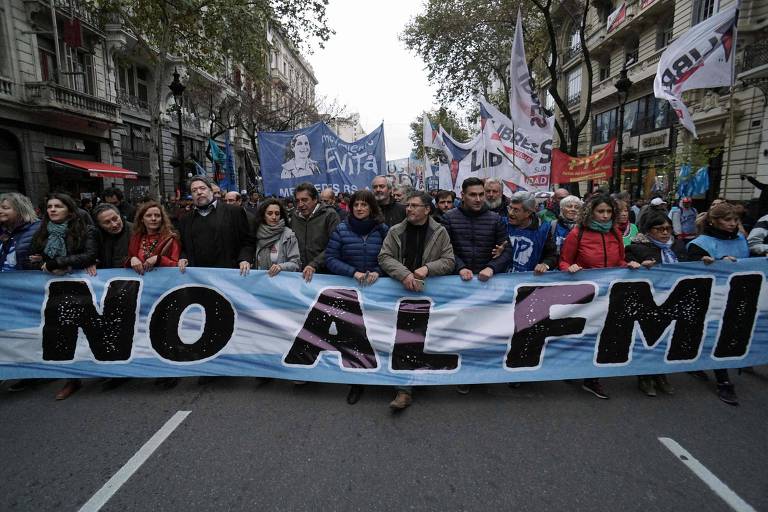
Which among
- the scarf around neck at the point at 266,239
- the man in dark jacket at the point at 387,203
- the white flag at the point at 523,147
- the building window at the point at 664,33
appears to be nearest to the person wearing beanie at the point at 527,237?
the man in dark jacket at the point at 387,203

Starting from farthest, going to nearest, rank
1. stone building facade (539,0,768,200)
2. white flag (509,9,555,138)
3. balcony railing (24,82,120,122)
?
balcony railing (24,82,120,122), stone building facade (539,0,768,200), white flag (509,9,555,138)

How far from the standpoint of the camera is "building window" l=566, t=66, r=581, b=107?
29.8 metres

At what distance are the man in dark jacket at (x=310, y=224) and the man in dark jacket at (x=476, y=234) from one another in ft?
4.19

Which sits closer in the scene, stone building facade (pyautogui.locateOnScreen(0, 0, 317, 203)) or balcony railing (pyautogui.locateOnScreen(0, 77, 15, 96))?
balcony railing (pyautogui.locateOnScreen(0, 77, 15, 96))

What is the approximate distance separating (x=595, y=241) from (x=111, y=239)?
14.7ft

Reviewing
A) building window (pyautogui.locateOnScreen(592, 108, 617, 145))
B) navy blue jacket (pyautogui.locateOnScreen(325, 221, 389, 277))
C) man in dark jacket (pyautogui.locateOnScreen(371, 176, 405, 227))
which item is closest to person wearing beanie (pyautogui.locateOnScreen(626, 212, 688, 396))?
navy blue jacket (pyautogui.locateOnScreen(325, 221, 389, 277))

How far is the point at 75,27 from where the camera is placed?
1588 centimetres

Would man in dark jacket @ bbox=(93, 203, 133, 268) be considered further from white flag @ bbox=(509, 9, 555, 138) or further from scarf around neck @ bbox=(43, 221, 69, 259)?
white flag @ bbox=(509, 9, 555, 138)

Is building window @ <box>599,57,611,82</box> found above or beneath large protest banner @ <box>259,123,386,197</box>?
above

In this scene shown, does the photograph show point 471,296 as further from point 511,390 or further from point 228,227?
point 228,227

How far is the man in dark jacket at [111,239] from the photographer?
4008 millimetres

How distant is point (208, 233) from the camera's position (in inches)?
164

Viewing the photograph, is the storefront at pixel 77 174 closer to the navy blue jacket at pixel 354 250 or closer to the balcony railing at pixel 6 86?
the balcony railing at pixel 6 86

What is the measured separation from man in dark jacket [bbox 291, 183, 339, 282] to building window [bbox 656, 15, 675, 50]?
23.0 meters
